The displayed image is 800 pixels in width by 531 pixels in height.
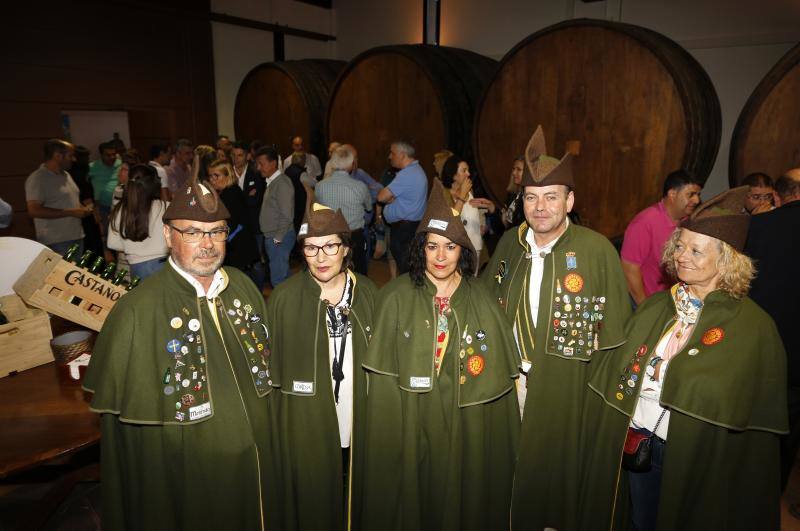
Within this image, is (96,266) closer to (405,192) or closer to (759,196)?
(405,192)

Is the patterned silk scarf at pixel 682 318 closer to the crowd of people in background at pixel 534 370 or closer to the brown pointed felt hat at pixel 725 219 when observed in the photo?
the crowd of people in background at pixel 534 370

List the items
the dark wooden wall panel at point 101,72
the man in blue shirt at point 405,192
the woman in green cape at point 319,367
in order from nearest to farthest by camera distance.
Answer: the woman in green cape at point 319,367 → the man in blue shirt at point 405,192 → the dark wooden wall panel at point 101,72

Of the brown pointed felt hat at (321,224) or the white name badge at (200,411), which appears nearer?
the white name badge at (200,411)

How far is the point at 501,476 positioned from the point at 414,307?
88cm

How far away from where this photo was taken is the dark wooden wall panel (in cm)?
662

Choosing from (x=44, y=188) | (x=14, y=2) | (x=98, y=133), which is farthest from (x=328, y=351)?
(x=98, y=133)

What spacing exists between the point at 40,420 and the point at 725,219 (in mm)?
2674

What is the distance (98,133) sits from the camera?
9.34m

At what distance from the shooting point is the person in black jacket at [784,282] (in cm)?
239

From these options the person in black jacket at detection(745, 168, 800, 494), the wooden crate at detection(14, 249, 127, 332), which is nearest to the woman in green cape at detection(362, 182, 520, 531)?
the person in black jacket at detection(745, 168, 800, 494)

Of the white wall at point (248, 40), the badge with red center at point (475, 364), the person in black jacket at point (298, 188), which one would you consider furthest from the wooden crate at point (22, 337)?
the white wall at point (248, 40)

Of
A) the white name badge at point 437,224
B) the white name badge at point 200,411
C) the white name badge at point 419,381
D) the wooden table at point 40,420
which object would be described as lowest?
the wooden table at point 40,420

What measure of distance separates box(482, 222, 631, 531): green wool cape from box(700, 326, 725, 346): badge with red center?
1.43 ft

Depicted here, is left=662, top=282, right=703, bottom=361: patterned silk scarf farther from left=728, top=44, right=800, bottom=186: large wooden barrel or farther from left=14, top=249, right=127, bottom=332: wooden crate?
left=14, top=249, right=127, bottom=332: wooden crate
